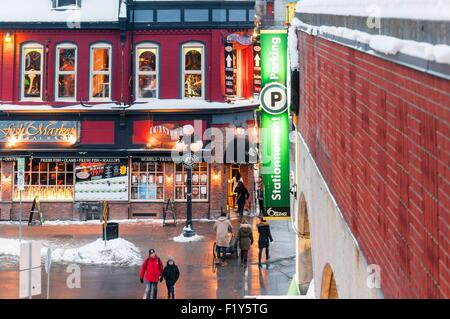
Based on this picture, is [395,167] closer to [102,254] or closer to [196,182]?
[102,254]

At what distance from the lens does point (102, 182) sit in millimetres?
26938

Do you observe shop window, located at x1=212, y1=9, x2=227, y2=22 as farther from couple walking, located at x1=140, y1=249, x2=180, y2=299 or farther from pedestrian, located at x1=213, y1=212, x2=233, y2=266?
couple walking, located at x1=140, y1=249, x2=180, y2=299

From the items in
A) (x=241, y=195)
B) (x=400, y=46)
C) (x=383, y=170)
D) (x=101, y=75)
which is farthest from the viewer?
(x=101, y=75)

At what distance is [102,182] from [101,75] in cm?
468

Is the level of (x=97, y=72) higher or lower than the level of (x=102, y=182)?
higher

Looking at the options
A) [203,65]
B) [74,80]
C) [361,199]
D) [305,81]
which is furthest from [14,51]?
[361,199]

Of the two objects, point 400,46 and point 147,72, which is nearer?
point 400,46

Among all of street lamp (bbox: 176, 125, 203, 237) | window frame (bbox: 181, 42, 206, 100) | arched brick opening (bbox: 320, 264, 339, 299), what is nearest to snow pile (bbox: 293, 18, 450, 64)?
arched brick opening (bbox: 320, 264, 339, 299)

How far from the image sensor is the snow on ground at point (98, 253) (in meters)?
19.2

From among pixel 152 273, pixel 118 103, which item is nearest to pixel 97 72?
pixel 118 103

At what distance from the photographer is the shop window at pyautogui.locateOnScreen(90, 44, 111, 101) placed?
27469 millimetres

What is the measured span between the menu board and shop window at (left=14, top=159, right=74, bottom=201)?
412mm

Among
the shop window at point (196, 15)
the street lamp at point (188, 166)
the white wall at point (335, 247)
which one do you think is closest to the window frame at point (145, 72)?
the shop window at point (196, 15)

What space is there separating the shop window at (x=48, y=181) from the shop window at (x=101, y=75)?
3278mm
